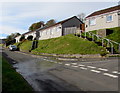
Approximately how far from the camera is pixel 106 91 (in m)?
5.48

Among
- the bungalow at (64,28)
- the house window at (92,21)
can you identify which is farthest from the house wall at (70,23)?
the house window at (92,21)

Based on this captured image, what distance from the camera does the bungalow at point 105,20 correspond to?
2367 centimetres

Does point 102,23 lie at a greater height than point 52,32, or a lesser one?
greater

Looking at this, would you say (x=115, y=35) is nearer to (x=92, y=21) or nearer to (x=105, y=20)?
(x=105, y=20)

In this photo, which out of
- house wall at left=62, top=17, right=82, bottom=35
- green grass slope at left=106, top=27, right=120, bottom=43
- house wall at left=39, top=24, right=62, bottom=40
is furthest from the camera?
house wall at left=39, top=24, right=62, bottom=40

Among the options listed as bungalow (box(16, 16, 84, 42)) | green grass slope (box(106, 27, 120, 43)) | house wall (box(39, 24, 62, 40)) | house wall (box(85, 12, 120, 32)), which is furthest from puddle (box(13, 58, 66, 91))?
house wall (box(39, 24, 62, 40))

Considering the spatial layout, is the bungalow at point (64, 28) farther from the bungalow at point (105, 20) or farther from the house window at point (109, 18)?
the house window at point (109, 18)

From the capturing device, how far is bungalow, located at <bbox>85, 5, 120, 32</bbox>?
77.7 feet

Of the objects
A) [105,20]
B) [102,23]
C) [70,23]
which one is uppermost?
[70,23]

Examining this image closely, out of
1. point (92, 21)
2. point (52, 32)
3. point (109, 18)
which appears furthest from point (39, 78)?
point (52, 32)

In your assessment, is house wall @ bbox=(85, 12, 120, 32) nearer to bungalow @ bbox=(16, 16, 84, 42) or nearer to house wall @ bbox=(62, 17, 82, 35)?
bungalow @ bbox=(16, 16, 84, 42)

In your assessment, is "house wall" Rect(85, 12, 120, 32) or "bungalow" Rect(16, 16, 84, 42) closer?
"house wall" Rect(85, 12, 120, 32)

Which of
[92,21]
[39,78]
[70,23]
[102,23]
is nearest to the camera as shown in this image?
[39,78]

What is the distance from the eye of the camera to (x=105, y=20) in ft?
83.8
